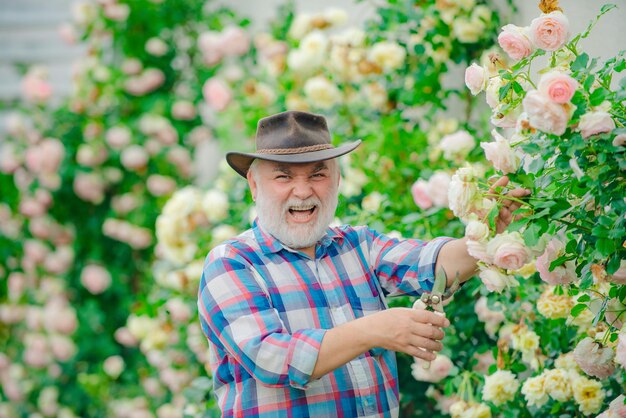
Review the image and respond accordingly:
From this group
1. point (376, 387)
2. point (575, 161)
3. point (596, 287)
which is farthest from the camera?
point (376, 387)

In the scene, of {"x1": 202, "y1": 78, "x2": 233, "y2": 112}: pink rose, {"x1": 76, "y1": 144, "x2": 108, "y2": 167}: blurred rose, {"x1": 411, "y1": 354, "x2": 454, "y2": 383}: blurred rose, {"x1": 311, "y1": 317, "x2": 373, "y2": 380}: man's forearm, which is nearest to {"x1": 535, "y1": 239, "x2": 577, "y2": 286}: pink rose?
{"x1": 311, "y1": 317, "x2": 373, "y2": 380}: man's forearm

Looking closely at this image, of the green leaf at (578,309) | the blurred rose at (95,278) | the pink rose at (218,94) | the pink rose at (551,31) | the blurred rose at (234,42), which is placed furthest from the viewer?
the blurred rose at (95,278)

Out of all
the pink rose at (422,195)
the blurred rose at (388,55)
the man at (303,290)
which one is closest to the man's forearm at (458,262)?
the man at (303,290)

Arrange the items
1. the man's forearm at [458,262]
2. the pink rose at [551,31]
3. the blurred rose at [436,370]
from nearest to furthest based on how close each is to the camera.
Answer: the pink rose at [551,31]
the man's forearm at [458,262]
the blurred rose at [436,370]

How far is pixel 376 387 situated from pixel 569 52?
3.10 feet

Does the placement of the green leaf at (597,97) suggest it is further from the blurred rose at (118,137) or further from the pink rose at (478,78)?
the blurred rose at (118,137)

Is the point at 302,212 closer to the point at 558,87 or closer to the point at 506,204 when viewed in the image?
the point at 506,204

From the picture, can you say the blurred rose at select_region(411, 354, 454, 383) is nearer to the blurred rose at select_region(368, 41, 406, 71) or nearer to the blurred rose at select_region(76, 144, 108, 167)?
the blurred rose at select_region(368, 41, 406, 71)

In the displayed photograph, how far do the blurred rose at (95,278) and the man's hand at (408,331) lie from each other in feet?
10.4

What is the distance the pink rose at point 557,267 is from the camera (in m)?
1.90

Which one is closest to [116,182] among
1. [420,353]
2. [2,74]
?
[2,74]

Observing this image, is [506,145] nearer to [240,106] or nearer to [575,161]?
[575,161]

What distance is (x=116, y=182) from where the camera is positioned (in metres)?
4.86

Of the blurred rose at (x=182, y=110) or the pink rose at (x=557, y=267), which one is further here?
the blurred rose at (x=182, y=110)
